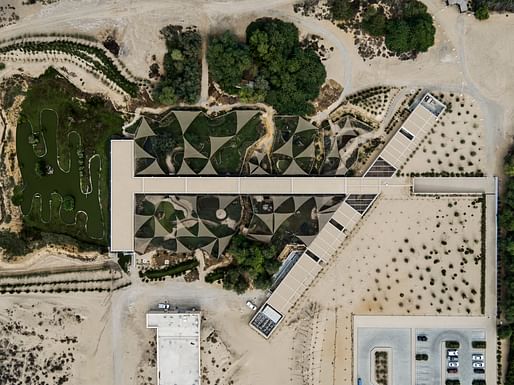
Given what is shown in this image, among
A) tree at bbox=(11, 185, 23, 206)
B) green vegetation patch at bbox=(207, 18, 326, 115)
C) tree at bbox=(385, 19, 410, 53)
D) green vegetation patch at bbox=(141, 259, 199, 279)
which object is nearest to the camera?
green vegetation patch at bbox=(207, 18, 326, 115)

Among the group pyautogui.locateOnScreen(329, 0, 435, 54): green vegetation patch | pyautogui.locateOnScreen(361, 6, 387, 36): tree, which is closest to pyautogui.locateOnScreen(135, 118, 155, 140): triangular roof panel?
pyautogui.locateOnScreen(329, 0, 435, 54): green vegetation patch

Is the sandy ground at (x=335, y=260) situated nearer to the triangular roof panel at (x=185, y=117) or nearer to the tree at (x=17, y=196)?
the triangular roof panel at (x=185, y=117)

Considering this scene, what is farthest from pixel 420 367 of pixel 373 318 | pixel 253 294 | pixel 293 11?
pixel 293 11

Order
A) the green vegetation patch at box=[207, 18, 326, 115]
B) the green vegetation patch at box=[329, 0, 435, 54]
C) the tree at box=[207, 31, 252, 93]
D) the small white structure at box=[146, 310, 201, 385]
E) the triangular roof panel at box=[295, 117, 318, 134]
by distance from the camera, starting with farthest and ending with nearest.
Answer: the triangular roof panel at box=[295, 117, 318, 134], the small white structure at box=[146, 310, 201, 385], the green vegetation patch at box=[329, 0, 435, 54], the green vegetation patch at box=[207, 18, 326, 115], the tree at box=[207, 31, 252, 93]

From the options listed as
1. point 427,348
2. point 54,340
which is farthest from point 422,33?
point 54,340

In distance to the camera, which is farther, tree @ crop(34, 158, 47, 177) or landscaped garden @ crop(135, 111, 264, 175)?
tree @ crop(34, 158, 47, 177)

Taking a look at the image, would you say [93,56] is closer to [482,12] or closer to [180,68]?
[180,68]

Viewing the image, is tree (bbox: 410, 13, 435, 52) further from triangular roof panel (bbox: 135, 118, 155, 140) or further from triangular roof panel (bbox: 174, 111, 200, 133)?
triangular roof panel (bbox: 135, 118, 155, 140)
